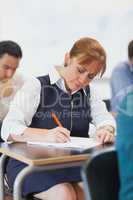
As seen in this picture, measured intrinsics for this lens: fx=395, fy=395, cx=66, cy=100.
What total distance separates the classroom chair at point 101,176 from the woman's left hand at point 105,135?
0.63 m

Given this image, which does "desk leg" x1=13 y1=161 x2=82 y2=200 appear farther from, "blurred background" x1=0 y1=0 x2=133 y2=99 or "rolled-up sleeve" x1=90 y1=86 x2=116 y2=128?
"blurred background" x1=0 y1=0 x2=133 y2=99

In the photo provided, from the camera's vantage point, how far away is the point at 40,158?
1506 mm

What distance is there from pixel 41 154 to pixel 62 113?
0.50 m

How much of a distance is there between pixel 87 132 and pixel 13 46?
0.95m

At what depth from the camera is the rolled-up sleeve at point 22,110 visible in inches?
75.8

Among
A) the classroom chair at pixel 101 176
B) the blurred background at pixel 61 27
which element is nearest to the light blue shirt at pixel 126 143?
the classroom chair at pixel 101 176

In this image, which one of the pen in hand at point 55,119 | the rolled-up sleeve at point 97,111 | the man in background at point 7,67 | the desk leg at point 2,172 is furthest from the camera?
the man in background at point 7,67

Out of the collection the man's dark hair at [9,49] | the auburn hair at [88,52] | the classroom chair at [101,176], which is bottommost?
the classroom chair at [101,176]

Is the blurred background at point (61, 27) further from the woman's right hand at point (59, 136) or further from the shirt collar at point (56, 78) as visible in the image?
the woman's right hand at point (59, 136)

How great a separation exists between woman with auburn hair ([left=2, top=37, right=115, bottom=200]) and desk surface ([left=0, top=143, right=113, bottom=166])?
0.13 meters

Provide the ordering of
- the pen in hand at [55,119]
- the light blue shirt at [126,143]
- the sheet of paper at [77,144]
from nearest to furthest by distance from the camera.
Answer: the light blue shirt at [126,143] < the sheet of paper at [77,144] < the pen in hand at [55,119]

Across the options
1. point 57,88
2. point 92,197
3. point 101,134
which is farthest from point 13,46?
point 92,197

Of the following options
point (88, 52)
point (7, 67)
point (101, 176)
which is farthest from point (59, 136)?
point (7, 67)

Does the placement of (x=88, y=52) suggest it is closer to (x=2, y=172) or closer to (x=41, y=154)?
(x=41, y=154)
